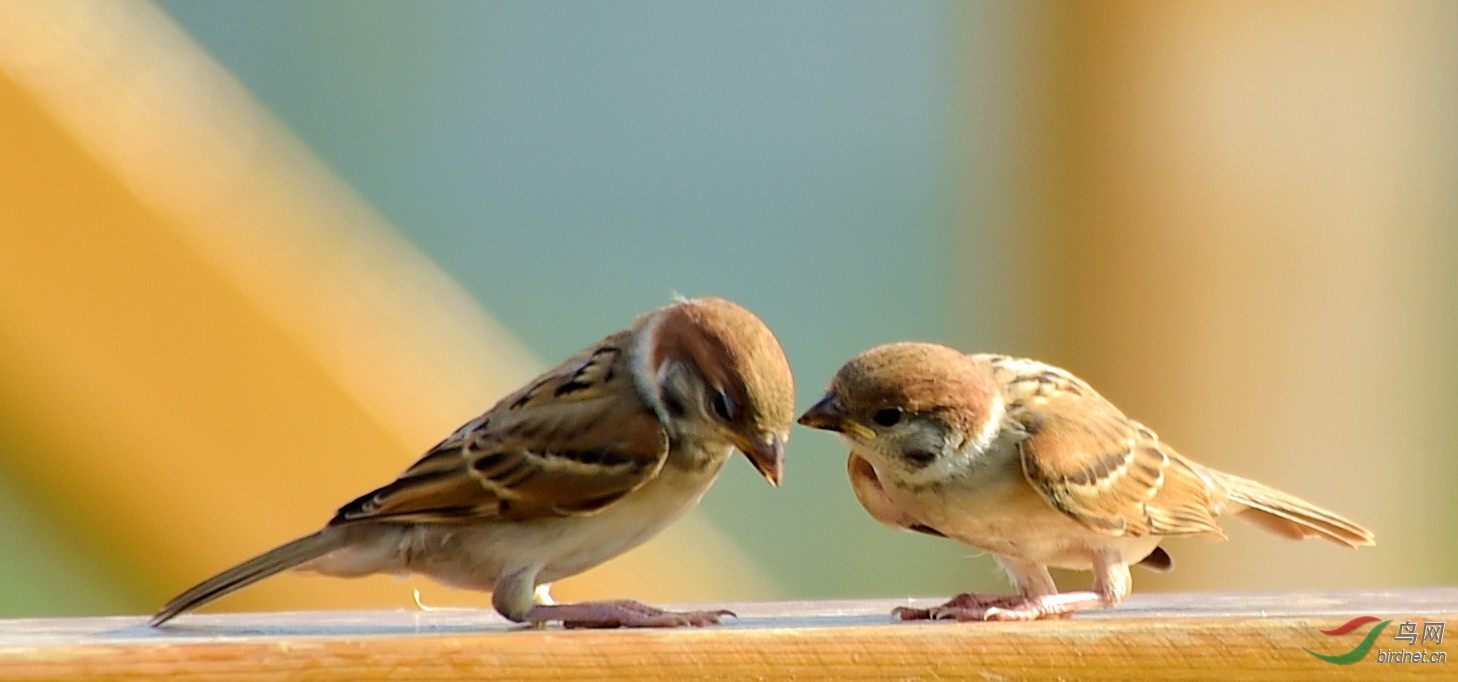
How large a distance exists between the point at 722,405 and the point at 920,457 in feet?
1.19

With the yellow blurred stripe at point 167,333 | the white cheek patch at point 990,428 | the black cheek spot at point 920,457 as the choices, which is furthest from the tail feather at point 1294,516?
the yellow blurred stripe at point 167,333

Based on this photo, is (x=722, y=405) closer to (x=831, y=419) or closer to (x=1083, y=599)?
(x=831, y=419)

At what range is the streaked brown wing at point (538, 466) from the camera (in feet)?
7.86

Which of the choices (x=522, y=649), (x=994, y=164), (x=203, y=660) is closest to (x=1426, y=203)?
(x=994, y=164)

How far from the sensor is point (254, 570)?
2.32 m

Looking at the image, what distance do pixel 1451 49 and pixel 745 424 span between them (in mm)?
2194

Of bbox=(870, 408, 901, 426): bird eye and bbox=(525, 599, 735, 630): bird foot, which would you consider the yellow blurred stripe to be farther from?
bbox=(870, 408, 901, 426): bird eye

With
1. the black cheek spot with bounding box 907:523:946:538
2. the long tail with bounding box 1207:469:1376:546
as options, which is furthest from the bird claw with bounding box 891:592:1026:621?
the long tail with bounding box 1207:469:1376:546

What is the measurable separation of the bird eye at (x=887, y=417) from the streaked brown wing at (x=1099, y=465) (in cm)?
19

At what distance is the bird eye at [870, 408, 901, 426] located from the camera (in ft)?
8.20

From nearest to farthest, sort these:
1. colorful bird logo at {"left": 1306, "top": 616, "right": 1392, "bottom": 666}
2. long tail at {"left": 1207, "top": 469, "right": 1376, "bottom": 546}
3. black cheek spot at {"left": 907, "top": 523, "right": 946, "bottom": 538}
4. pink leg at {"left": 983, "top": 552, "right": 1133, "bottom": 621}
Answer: colorful bird logo at {"left": 1306, "top": 616, "right": 1392, "bottom": 666}, pink leg at {"left": 983, "top": 552, "right": 1133, "bottom": 621}, black cheek spot at {"left": 907, "top": 523, "right": 946, "bottom": 538}, long tail at {"left": 1207, "top": 469, "right": 1376, "bottom": 546}

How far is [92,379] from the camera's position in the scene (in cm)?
325

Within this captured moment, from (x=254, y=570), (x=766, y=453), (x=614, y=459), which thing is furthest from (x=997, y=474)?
(x=254, y=570)
